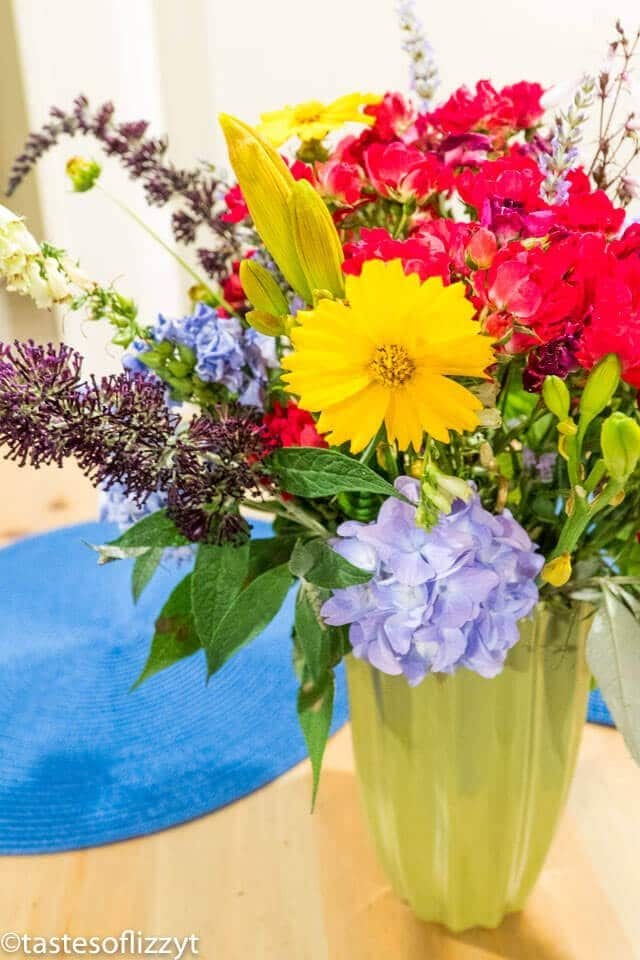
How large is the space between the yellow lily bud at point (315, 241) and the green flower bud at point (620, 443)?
0.34ft

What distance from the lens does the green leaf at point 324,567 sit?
0.36 m

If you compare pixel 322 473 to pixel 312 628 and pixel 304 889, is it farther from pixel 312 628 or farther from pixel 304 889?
pixel 304 889

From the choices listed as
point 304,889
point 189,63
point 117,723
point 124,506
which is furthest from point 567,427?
point 189,63

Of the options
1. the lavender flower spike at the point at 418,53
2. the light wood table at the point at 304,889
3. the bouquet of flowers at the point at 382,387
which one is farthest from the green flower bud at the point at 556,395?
the light wood table at the point at 304,889

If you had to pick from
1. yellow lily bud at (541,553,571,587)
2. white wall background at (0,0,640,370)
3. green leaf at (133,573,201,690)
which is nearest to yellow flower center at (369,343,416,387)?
yellow lily bud at (541,553,571,587)

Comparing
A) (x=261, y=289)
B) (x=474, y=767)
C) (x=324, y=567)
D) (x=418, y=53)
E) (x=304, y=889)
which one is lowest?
(x=304, y=889)

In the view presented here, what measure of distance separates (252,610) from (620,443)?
7.3 inches

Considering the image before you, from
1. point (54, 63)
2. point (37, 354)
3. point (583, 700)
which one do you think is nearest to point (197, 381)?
point (37, 354)

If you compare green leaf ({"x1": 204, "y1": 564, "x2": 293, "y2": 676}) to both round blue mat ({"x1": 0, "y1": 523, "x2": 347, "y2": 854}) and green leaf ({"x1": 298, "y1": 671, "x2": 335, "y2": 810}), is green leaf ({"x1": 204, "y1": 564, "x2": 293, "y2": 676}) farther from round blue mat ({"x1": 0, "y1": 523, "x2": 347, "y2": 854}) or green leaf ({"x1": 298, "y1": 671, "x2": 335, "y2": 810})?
round blue mat ({"x1": 0, "y1": 523, "x2": 347, "y2": 854})

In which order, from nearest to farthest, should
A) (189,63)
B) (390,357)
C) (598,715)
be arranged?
(390,357), (598,715), (189,63)

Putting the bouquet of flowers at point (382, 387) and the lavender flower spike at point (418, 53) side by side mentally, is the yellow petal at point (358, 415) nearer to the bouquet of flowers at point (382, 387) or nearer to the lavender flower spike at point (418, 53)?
the bouquet of flowers at point (382, 387)

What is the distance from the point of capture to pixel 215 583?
1.32ft

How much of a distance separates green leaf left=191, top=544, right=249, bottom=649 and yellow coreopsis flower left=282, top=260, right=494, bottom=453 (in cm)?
12

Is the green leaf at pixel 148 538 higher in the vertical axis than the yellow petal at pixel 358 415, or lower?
lower
